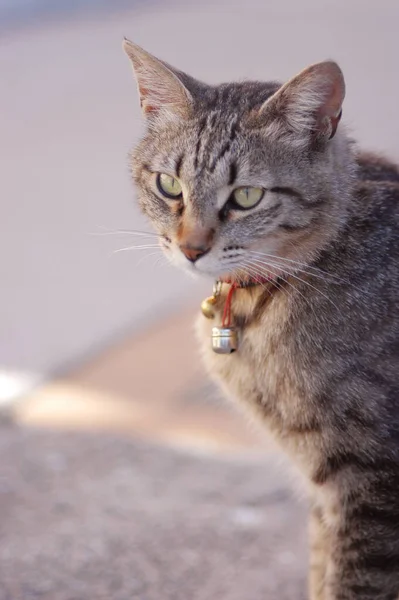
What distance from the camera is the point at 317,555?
1.77m

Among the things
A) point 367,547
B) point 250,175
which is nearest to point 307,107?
point 250,175

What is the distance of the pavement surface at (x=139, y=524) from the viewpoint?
1.94 m

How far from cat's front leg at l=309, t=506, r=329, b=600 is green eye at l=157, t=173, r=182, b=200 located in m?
0.68

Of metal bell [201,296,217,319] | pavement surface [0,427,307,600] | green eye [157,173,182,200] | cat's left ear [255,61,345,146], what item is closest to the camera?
cat's left ear [255,61,345,146]

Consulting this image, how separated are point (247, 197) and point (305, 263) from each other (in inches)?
6.4

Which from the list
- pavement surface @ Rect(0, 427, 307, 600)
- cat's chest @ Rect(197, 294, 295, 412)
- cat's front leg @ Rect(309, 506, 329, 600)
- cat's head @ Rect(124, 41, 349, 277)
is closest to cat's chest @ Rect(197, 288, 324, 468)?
cat's chest @ Rect(197, 294, 295, 412)

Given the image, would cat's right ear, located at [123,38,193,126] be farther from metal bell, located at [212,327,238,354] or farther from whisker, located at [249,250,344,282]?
metal bell, located at [212,327,238,354]

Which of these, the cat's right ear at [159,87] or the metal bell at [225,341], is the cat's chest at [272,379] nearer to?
the metal bell at [225,341]

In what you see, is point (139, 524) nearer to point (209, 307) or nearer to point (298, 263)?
point (209, 307)

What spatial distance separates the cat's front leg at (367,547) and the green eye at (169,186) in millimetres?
603

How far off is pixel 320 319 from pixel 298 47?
5.41 metres

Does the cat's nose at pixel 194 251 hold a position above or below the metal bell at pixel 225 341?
above

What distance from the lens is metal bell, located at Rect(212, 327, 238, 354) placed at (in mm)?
1608

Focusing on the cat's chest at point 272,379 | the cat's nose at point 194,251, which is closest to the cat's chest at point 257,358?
the cat's chest at point 272,379
